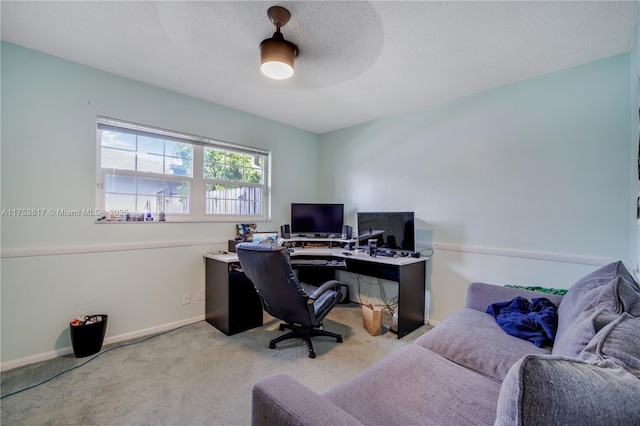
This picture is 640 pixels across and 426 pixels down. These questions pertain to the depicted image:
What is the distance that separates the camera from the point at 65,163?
89.8 inches

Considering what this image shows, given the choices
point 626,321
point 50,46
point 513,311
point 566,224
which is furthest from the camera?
point 566,224

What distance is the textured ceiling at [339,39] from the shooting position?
1.64 m

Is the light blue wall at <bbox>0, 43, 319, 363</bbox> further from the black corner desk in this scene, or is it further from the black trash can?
the black corner desk

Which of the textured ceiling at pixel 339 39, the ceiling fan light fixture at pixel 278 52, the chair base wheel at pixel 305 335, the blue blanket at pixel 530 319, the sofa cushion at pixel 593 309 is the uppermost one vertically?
the textured ceiling at pixel 339 39

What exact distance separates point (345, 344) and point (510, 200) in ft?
6.71

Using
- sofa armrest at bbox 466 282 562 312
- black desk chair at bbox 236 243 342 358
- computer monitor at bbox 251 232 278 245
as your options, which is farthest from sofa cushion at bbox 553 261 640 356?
computer monitor at bbox 251 232 278 245

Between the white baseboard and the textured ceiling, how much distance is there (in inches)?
95.5

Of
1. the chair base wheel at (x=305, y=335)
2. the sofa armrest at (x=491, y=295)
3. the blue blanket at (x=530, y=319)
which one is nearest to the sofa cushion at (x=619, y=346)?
the blue blanket at (x=530, y=319)

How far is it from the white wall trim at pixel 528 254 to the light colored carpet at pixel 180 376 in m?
1.04

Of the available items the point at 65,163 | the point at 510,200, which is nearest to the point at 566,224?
the point at 510,200

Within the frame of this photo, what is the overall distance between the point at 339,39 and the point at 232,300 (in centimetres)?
240

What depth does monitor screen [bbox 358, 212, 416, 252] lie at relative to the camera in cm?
296

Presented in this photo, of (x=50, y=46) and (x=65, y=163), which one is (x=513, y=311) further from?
(x=50, y=46)

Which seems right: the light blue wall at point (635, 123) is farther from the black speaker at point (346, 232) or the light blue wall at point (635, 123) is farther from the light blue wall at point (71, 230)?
the light blue wall at point (71, 230)
